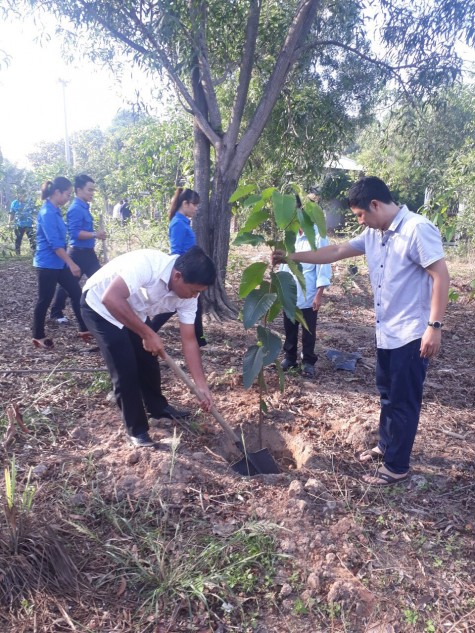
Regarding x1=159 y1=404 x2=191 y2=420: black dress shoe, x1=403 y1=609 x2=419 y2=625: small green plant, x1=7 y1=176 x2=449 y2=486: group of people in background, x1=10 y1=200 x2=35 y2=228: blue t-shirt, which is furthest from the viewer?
x1=10 y1=200 x2=35 y2=228: blue t-shirt

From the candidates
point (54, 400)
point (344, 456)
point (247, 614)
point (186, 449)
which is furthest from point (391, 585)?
point (54, 400)

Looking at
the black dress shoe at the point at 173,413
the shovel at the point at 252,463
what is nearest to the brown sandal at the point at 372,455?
the shovel at the point at 252,463

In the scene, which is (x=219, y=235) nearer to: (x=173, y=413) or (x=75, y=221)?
(x=75, y=221)

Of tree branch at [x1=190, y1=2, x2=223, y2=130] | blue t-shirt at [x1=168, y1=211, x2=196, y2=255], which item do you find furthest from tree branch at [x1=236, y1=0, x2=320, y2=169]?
blue t-shirt at [x1=168, y1=211, x2=196, y2=255]

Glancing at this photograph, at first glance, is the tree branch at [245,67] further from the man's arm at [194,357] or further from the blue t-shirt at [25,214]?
the blue t-shirt at [25,214]

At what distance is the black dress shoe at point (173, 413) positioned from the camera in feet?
11.8

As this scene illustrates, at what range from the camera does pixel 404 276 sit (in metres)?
2.71

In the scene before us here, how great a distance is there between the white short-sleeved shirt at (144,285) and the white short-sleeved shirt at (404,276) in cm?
107

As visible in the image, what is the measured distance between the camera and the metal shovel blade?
312 cm

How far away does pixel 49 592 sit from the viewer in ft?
7.11

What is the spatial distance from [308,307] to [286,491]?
1.94 metres

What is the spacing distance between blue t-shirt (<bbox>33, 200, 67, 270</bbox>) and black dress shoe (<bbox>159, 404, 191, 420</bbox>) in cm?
215

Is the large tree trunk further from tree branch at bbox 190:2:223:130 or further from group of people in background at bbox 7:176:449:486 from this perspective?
group of people in background at bbox 7:176:449:486

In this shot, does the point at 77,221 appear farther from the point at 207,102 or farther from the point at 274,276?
the point at 274,276
